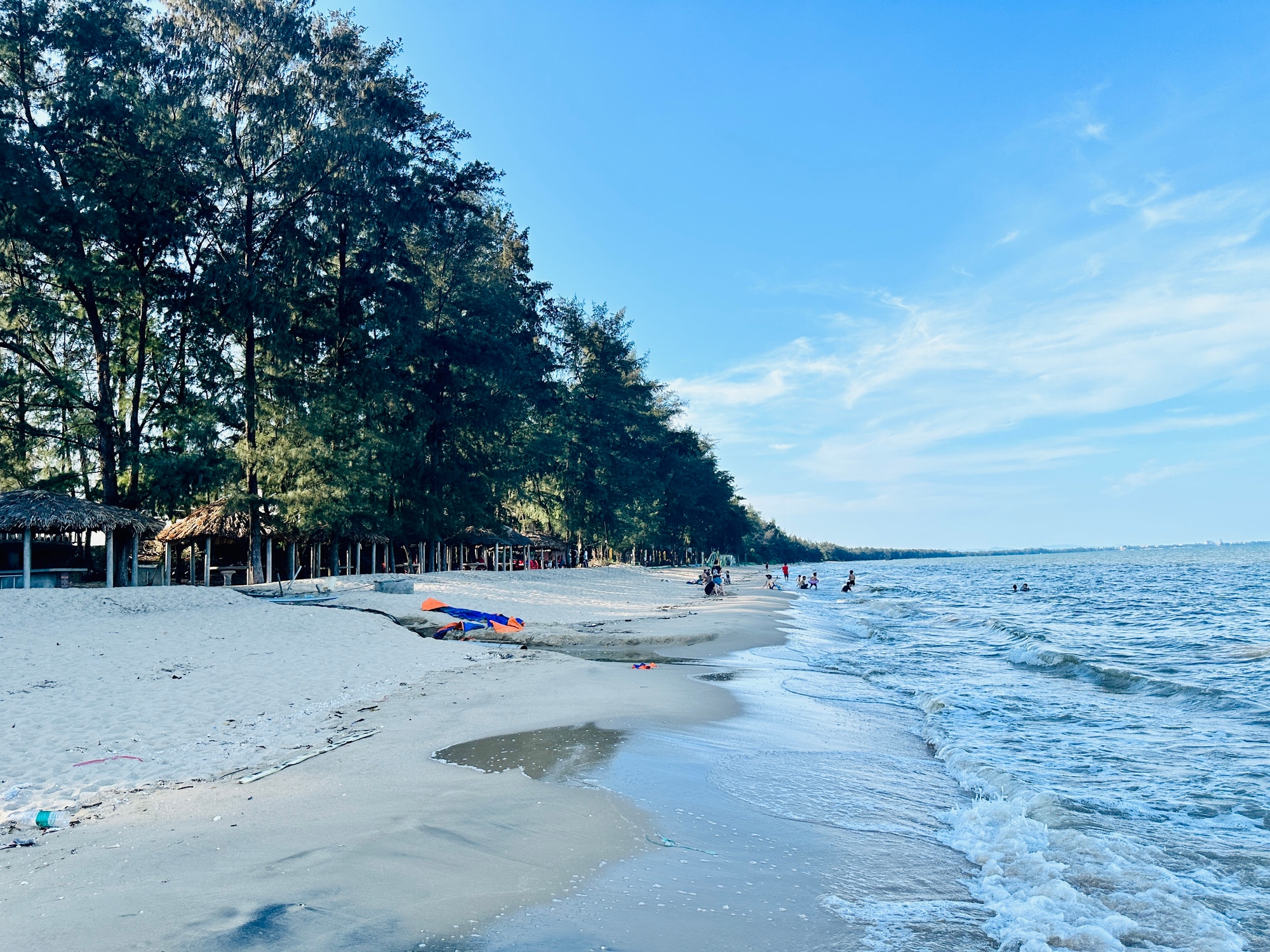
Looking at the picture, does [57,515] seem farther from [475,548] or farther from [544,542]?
[544,542]

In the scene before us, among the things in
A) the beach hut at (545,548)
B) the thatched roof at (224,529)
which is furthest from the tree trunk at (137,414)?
the beach hut at (545,548)

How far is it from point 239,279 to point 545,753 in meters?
24.5

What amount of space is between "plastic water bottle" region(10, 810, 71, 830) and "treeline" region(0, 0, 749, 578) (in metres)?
21.6

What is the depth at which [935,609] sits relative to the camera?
34844 mm

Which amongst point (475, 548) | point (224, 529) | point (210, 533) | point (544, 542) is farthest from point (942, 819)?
point (544, 542)

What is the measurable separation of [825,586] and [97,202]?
2143 inches

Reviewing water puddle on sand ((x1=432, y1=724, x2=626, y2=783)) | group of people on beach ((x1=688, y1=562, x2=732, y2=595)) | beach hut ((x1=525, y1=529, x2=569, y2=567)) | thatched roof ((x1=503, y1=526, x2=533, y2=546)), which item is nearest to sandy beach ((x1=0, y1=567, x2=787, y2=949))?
water puddle on sand ((x1=432, y1=724, x2=626, y2=783))

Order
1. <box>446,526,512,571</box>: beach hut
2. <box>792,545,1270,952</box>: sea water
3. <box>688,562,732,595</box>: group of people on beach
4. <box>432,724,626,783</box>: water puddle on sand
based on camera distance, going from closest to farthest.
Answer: <box>792,545,1270,952</box>: sea water → <box>432,724,626,783</box>: water puddle on sand → <box>688,562,732,595</box>: group of people on beach → <box>446,526,512,571</box>: beach hut

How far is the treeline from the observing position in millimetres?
23297

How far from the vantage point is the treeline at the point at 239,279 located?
2330 centimetres

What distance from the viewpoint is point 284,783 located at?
20.8 ft

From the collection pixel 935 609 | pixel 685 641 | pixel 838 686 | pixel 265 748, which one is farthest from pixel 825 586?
pixel 265 748

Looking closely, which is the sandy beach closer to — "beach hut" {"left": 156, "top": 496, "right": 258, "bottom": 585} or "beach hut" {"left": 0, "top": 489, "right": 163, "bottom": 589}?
"beach hut" {"left": 0, "top": 489, "right": 163, "bottom": 589}

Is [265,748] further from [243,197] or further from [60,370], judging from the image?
[243,197]
